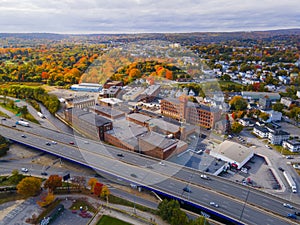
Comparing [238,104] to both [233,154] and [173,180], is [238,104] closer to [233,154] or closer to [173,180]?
[233,154]

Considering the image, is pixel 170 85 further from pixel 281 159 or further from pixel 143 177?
pixel 143 177

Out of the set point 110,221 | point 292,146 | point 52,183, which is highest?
point 52,183

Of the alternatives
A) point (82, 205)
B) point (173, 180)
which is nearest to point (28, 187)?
point (82, 205)

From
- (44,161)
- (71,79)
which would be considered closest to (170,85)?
(71,79)

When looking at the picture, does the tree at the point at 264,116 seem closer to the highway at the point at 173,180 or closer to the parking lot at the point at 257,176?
the parking lot at the point at 257,176

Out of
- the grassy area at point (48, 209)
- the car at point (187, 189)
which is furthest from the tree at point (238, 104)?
the grassy area at point (48, 209)

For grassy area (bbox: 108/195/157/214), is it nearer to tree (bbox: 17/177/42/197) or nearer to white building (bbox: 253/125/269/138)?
tree (bbox: 17/177/42/197)
